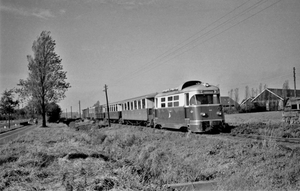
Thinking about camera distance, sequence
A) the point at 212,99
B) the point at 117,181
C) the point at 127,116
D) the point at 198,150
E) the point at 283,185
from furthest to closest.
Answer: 1. the point at 127,116
2. the point at 212,99
3. the point at 198,150
4. the point at 283,185
5. the point at 117,181

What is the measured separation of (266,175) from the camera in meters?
6.30

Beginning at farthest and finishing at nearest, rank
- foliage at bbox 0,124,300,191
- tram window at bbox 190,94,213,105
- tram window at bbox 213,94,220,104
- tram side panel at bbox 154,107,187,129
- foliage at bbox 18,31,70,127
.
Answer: foliage at bbox 18,31,70,127 < tram side panel at bbox 154,107,187,129 < tram window at bbox 213,94,220,104 < tram window at bbox 190,94,213,105 < foliage at bbox 0,124,300,191

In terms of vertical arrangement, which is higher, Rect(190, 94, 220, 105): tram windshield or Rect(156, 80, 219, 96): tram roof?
Rect(156, 80, 219, 96): tram roof

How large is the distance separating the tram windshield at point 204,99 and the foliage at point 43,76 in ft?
78.0

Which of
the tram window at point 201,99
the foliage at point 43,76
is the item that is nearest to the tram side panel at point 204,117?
the tram window at point 201,99

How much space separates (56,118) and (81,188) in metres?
53.3

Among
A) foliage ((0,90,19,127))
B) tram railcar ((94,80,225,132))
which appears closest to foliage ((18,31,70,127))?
foliage ((0,90,19,127))

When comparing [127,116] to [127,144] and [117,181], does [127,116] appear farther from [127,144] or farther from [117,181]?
[117,181]

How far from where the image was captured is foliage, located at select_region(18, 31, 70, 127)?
32.7 m

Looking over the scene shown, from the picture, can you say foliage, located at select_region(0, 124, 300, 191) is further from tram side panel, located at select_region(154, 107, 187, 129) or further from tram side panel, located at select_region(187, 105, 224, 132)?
tram side panel, located at select_region(154, 107, 187, 129)

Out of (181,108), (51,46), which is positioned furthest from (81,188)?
(51,46)

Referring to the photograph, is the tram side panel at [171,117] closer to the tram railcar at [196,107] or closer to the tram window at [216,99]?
the tram railcar at [196,107]

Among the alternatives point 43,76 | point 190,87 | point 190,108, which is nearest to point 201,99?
point 190,108

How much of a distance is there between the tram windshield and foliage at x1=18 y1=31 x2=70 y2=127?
23776 mm
